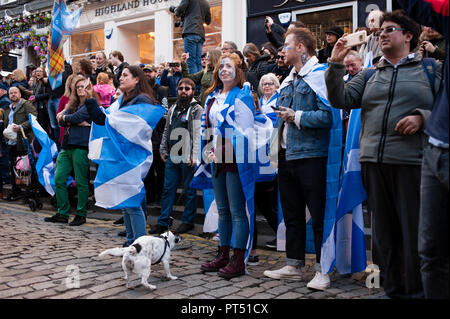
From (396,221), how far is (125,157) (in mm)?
2879

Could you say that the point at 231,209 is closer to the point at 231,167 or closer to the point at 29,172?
the point at 231,167

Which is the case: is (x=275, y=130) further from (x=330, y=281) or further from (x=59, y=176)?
(x=59, y=176)

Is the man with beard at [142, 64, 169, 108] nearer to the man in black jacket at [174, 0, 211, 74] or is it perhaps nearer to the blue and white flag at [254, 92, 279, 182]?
the man in black jacket at [174, 0, 211, 74]

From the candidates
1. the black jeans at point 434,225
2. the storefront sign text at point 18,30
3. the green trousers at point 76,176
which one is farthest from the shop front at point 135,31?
the black jeans at point 434,225

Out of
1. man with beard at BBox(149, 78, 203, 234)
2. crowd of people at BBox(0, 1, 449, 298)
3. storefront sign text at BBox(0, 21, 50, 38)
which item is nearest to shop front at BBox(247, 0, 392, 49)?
crowd of people at BBox(0, 1, 449, 298)

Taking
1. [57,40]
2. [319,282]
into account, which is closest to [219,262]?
[319,282]

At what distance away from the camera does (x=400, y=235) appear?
3311 millimetres

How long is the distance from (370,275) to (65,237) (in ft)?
13.9

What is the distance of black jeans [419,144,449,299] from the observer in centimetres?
240

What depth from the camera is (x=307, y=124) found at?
387cm

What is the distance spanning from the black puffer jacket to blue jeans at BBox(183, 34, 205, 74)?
0.10 m

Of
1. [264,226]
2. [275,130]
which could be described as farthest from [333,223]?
[264,226]

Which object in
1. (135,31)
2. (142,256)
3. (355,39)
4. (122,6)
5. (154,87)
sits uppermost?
(122,6)

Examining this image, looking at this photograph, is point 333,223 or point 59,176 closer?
point 333,223
